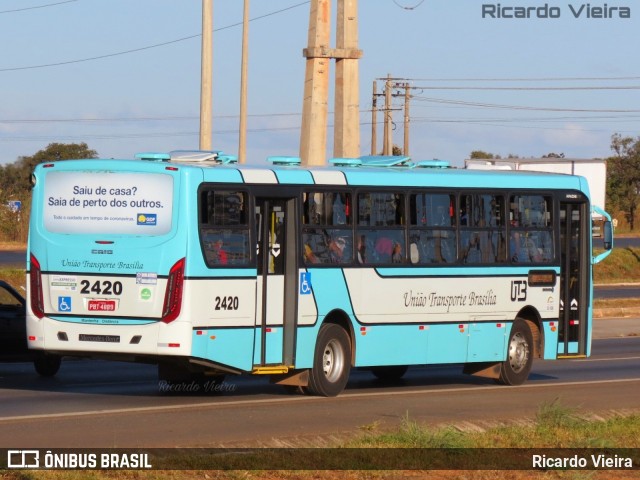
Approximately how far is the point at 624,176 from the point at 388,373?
308 ft

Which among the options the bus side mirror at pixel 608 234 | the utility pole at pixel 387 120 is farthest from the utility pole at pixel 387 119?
the bus side mirror at pixel 608 234

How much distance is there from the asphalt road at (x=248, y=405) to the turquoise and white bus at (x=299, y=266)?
1.59 ft

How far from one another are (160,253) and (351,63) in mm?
16702

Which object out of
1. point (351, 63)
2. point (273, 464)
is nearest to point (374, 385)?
point (273, 464)

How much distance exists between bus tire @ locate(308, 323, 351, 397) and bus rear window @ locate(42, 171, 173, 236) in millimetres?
2732

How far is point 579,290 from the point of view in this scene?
70.8 ft

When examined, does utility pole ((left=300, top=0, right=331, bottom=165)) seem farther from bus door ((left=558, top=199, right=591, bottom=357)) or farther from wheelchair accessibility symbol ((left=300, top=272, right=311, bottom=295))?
wheelchair accessibility symbol ((left=300, top=272, right=311, bottom=295))

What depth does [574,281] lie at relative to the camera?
70.8 ft

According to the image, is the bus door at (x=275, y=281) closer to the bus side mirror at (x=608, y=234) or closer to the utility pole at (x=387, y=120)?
the bus side mirror at (x=608, y=234)

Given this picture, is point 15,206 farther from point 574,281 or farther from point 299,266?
point 299,266

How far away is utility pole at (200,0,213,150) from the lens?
27000 mm

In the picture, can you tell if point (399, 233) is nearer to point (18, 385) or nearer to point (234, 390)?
point (234, 390)

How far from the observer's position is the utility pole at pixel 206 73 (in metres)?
27.0

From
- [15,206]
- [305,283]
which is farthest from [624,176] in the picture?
[305,283]
